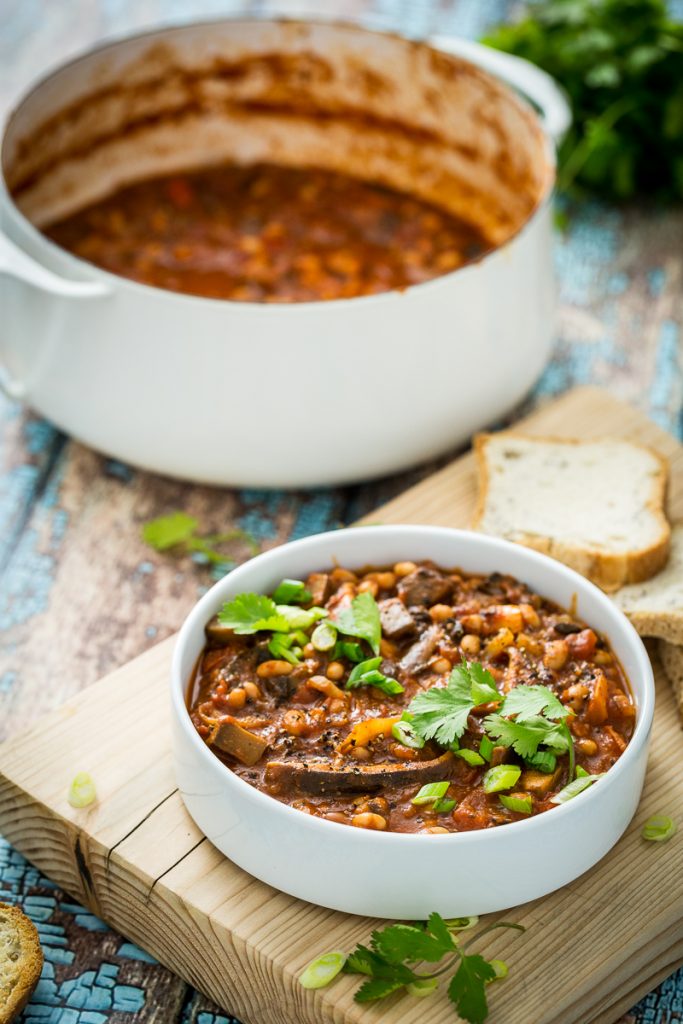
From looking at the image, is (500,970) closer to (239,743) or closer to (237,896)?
(237,896)

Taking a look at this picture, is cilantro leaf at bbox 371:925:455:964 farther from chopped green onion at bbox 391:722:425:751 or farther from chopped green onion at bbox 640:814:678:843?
chopped green onion at bbox 640:814:678:843

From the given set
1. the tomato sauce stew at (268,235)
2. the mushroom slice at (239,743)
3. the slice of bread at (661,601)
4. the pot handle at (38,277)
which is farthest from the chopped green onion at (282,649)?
the tomato sauce stew at (268,235)

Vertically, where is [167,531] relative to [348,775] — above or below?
below

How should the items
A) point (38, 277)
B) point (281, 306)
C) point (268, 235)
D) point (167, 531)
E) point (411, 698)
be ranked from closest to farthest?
point (411, 698) < point (281, 306) < point (38, 277) < point (167, 531) < point (268, 235)

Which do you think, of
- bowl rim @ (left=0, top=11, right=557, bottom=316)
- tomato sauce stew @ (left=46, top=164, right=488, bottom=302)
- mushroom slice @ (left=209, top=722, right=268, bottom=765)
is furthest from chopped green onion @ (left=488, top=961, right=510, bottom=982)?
tomato sauce stew @ (left=46, top=164, right=488, bottom=302)

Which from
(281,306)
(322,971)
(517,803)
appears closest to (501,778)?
(517,803)

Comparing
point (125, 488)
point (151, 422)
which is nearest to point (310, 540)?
Result: point (151, 422)

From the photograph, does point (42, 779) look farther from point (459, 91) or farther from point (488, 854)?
point (459, 91)

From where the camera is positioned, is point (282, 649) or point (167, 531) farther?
point (167, 531)
